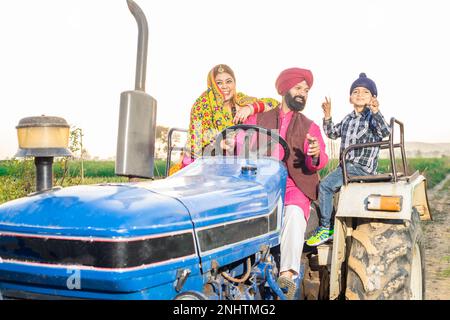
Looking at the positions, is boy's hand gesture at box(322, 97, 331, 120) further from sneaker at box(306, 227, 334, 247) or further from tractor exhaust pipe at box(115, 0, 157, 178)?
tractor exhaust pipe at box(115, 0, 157, 178)

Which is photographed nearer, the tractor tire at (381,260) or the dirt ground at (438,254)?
the tractor tire at (381,260)

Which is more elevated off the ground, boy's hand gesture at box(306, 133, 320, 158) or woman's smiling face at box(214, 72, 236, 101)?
woman's smiling face at box(214, 72, 236, 101)

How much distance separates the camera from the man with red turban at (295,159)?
3705mm

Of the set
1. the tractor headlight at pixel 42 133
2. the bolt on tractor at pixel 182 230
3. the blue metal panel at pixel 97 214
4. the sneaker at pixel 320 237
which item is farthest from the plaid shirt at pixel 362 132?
the blue metal panel at pixel 97 214

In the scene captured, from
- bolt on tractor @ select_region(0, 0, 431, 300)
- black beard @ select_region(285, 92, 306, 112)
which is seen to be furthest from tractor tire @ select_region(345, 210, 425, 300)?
black beard @ select_region(285, 92, 306, 112)

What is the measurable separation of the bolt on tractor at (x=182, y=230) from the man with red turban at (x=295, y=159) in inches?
6.0

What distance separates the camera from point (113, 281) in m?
2.34

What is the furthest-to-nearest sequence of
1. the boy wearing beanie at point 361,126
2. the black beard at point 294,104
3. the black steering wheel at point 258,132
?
the boy wearing beanie at point 361,126
the black beard at point 294,104
the black steering wheel at point 258,132

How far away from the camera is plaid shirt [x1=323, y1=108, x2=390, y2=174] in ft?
15.8

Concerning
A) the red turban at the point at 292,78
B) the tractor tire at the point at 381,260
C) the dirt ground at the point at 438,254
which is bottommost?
the dirt ground at the point at 438,254

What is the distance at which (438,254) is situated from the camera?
8.75 meters

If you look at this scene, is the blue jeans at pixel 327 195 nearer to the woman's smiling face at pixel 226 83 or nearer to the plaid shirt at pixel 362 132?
the plaid shirt at pixel 362 132

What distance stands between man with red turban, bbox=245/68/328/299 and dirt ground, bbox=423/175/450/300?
110 inches

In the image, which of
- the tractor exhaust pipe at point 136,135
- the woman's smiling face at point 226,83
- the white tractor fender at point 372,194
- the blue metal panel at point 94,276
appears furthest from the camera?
the woman's smiling face at point 226,83
